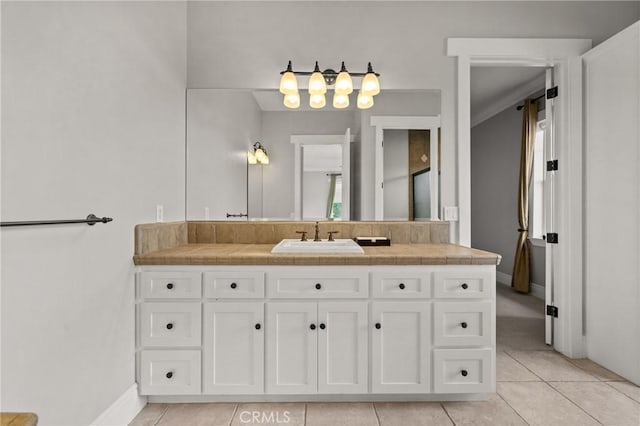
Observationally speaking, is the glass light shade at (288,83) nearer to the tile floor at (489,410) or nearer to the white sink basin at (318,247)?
the white sink basin at (318,247)

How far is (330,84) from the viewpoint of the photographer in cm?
263

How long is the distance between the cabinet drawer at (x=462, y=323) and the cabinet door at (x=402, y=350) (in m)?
0.06

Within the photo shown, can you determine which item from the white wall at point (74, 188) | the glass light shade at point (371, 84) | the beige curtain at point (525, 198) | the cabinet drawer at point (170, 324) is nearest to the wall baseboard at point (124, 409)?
the white wall at point (74, 188)

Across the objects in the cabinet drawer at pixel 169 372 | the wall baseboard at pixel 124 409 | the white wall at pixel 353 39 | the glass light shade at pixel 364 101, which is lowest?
the wall baseboard at pixel 124 409

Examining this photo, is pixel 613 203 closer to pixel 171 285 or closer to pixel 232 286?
pixel 232 286

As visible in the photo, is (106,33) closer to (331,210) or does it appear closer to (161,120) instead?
(161,120)

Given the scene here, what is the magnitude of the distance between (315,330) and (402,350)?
48 centimetres

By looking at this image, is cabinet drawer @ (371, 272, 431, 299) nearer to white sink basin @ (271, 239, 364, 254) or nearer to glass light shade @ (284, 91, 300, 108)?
white sink basin @ (271, 239, 364, 254)

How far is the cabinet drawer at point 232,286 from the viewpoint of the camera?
1.95 meters

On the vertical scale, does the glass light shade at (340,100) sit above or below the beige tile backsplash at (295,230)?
above

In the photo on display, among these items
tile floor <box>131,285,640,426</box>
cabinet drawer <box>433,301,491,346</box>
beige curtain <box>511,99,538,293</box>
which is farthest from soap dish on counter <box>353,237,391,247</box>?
beige curtain <box>511,99,538,293</box>

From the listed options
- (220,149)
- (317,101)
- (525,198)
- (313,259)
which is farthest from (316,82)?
(525,198)

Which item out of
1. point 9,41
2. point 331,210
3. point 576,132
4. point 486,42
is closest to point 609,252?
point 576,132

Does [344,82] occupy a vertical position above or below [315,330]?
above
